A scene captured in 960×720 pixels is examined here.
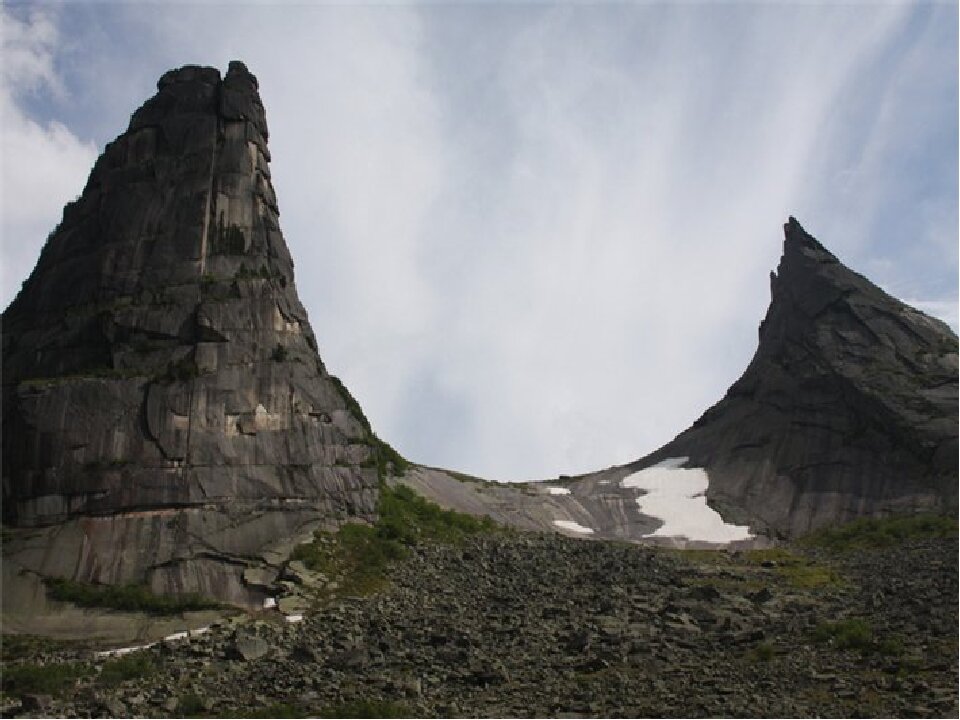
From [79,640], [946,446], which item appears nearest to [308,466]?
[79,640]

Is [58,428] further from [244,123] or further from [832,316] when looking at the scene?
[832,316]

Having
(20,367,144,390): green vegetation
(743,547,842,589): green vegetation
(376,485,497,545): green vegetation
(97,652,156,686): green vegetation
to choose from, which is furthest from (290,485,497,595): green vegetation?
(743,547,842,589): green vegetation

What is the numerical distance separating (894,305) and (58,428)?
7368 centimetres

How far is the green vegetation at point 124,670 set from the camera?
27875 millimetres

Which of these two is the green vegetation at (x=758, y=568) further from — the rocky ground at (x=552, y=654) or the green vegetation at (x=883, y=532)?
the green vegetation at (x=883, y=532)

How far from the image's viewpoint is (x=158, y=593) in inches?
1480

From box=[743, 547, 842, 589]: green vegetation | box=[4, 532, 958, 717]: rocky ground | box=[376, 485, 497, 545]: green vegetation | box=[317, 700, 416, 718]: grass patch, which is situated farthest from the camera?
box=[376, 485, 497, 545]: green vegetation

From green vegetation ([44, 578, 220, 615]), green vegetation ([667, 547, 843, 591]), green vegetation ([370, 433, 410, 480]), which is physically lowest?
green vegetation ([44, 578, 220, 615])

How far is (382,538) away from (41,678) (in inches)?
853

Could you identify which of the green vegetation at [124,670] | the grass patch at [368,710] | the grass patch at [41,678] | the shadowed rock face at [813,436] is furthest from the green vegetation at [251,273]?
the grass patch at [368,710]

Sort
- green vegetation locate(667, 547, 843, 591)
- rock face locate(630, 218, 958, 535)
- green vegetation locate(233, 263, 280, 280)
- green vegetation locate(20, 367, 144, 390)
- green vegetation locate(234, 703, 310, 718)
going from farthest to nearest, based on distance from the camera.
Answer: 1. rock face locate(630, 218, 958, 535)
2. green vegetation locate(233, 263, 280, 280)
3. green vegetation locate(667, 547, 843, 591)
4. green vegetation locate(20, 367, 144, 390)
5. green vegetation locate(234, 703, 310, 718)

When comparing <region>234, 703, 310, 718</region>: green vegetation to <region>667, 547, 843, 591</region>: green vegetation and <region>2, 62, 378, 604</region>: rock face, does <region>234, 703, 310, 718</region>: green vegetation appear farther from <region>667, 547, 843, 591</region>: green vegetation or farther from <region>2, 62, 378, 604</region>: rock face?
<region>667, 547, 843, 591</region>: green vegetation

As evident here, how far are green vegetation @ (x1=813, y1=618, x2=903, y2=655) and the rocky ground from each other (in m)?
0.07

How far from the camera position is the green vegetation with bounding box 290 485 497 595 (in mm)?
41969
